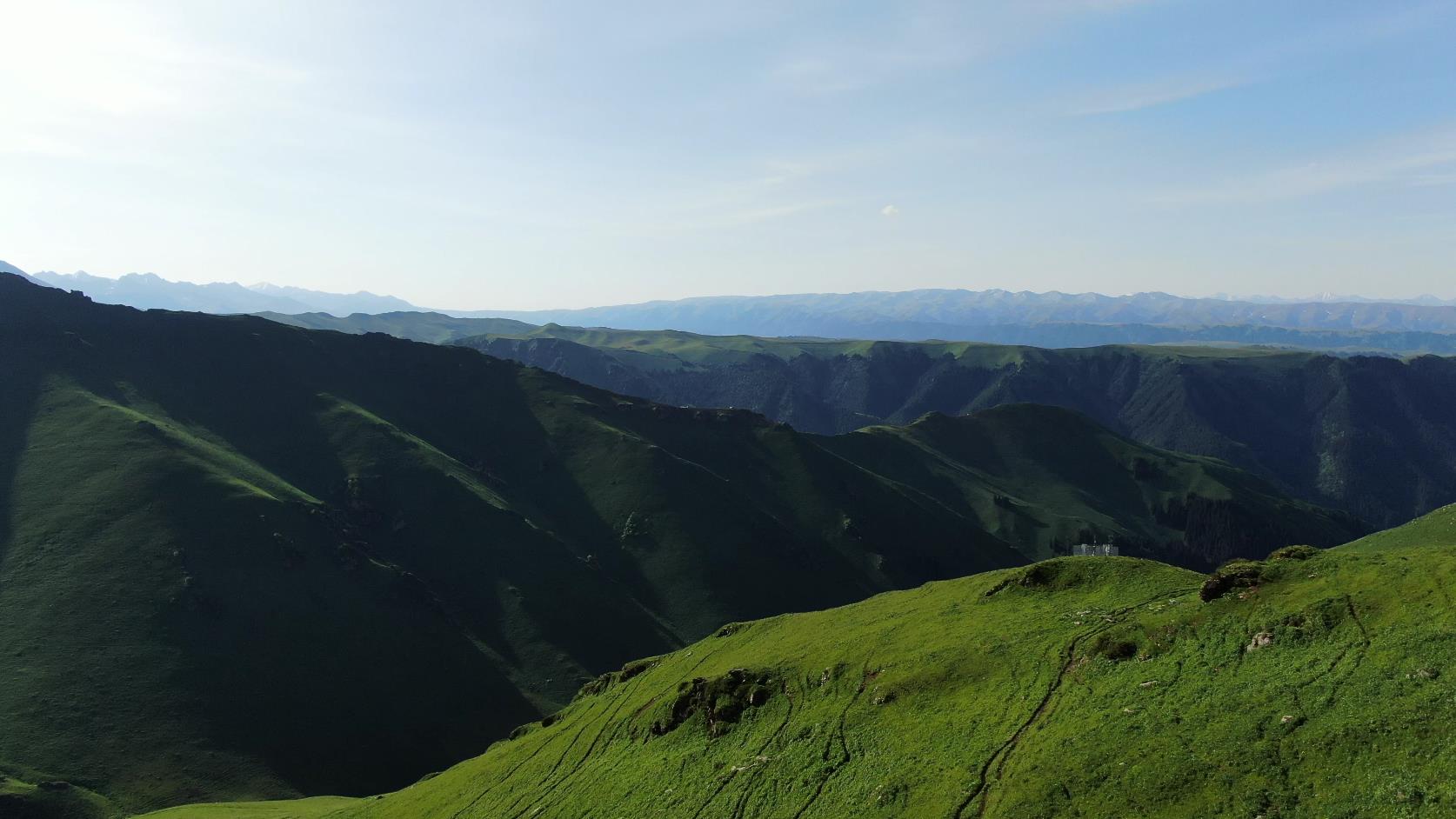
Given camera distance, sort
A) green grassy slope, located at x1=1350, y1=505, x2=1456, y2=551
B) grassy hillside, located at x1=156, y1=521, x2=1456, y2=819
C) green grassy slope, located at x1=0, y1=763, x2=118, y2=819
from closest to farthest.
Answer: grassy hillside, located at x1=156, y1=521, x2=1456, y2=819
green grassy slope, located at x1=0, y1=763, x2=118, y2=819
green grassy slope, located at x1=1350, y1=505, x2=1456, y2=551

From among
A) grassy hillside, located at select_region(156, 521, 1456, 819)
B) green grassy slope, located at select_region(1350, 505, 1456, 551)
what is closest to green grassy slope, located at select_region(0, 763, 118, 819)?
grassy hillside, located at select_region(156, 521, 1456, 819)

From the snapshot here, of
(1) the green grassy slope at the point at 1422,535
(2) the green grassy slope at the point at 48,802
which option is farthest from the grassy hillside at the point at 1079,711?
(1) the green grassy slope at the point at 1422,535

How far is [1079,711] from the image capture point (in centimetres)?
5147

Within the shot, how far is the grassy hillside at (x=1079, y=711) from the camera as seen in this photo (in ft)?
132

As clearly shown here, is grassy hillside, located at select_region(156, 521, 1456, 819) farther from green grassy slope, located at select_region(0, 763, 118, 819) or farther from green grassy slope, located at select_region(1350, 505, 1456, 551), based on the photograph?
green grassy slope, located at select_region(1350, 505, 1456, 551)

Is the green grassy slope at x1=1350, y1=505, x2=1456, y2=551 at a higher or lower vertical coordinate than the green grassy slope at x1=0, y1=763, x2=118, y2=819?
higher

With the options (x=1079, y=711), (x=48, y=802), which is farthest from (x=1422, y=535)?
(x=48, y=802)

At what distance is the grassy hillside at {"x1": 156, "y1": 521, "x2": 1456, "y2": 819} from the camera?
40.2 metres

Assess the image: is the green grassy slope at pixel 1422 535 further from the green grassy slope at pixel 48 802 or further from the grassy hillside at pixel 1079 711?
the green grassy slope at pixel 48 802

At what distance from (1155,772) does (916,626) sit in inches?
1321

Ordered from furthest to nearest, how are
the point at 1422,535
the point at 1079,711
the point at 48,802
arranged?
the point at 1422,535
the point at 48,802
the point at 1079,711

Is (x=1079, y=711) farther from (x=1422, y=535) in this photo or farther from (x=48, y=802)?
(x=48, y=802)

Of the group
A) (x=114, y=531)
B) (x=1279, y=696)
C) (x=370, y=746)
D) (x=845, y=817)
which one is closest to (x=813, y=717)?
(x=845, y=817)

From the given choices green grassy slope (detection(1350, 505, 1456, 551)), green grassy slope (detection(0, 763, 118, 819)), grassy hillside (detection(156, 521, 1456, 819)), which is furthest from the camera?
green grassy slope (detection(1350, 505, 1456, 551))
